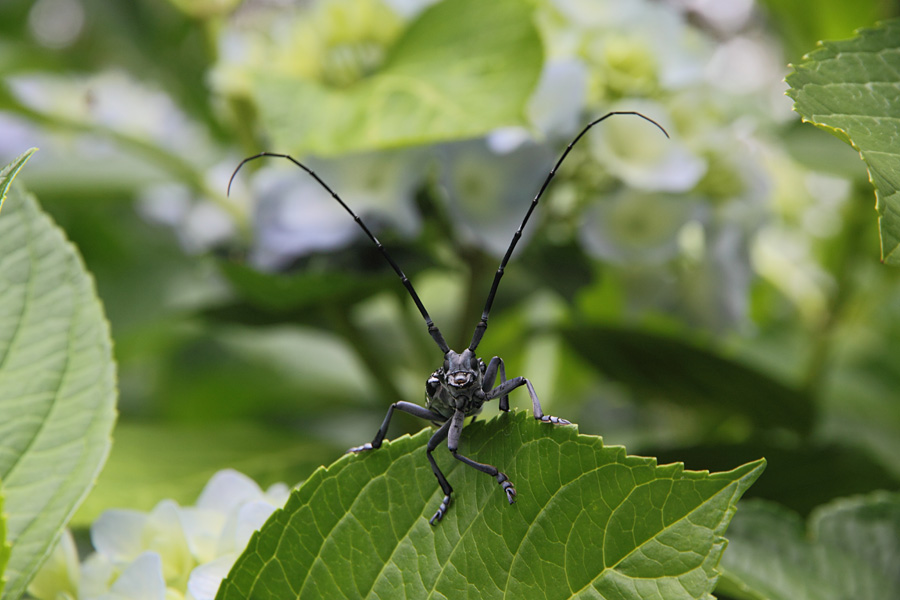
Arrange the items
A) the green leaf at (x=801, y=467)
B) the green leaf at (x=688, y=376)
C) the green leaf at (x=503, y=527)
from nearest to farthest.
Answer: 1. the green leaf at (x=503, y=527)
2. the green leaf at (x=801, y=467)
3. the green leaf at (x=688, y=376)

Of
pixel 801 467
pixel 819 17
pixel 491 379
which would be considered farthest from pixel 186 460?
pixel 819 17

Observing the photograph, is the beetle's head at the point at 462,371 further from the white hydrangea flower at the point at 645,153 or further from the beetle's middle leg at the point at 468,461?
the white hydrangea flower at the point at 645,153

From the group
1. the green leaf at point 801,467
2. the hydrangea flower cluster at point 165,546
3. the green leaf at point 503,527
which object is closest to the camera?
the green leaf at point 503,527

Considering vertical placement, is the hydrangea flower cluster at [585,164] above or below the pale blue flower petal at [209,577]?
above

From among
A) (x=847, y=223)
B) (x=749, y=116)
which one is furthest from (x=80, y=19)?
(x=847, y=223)

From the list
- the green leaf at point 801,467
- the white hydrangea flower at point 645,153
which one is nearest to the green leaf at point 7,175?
the white hydrangea flower at point 645,153

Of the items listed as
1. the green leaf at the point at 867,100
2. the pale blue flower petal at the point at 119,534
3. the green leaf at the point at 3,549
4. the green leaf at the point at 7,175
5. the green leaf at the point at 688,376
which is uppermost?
the green leaf at the point at 688,376
